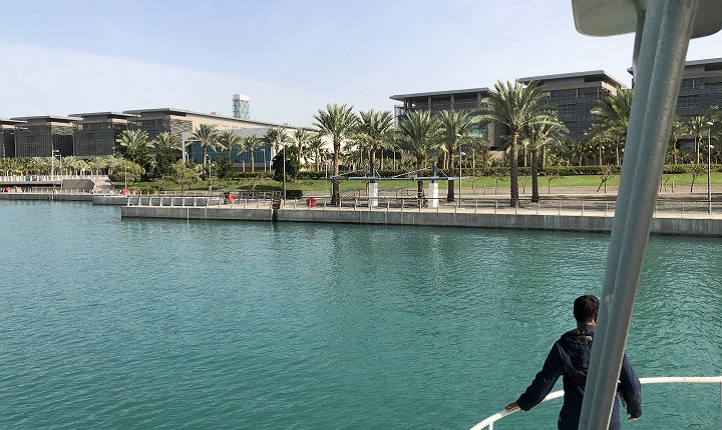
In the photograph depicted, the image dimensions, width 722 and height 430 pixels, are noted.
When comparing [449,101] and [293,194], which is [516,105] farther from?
[449,101]

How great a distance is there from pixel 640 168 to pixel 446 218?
45.5m

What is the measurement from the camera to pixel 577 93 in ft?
377

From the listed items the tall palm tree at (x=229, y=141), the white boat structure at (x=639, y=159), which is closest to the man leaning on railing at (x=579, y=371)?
the white boat structure at (x=639, y=159)

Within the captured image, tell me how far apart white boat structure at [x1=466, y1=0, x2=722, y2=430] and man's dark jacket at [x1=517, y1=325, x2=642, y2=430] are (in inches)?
80.4

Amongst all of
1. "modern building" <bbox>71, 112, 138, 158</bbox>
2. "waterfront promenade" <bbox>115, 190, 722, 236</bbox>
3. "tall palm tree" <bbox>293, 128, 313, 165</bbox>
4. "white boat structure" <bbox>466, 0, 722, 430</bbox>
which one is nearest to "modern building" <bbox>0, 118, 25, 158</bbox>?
"modern building" <bbox>71, 112, 138, 158</bbox>

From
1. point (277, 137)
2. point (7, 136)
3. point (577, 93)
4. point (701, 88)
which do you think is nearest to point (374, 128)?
point (277, 137)

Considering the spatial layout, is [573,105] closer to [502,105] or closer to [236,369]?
[502,105]

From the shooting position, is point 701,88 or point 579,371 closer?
point 579,371

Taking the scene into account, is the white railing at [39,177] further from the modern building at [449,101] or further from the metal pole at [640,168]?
the metal pole at [640,168]

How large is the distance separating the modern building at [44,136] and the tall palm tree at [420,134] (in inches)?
5057

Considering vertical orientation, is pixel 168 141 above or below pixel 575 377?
above

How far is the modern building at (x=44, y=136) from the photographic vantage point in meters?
160

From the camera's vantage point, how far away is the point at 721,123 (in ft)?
191

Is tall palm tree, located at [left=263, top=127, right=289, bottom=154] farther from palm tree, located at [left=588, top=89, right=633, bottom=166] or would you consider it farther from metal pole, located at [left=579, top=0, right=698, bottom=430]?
metal pole, located at [left=579, top=0, right=698, bottom=430]
